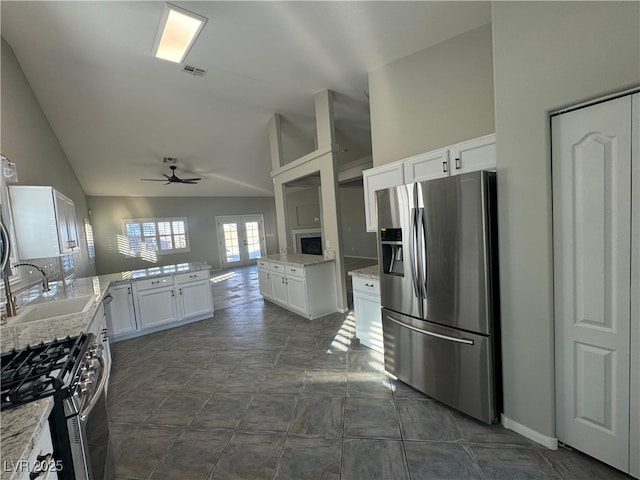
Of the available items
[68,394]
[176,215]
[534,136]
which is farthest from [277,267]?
[176,215]

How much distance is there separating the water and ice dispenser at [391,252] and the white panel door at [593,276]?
39.6 inches

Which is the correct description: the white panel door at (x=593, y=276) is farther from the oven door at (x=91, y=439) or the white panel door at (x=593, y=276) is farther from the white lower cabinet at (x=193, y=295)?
the white lower cabinet at (x=193, y=295)

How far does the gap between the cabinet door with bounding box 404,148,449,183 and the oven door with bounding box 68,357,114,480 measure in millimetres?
2674

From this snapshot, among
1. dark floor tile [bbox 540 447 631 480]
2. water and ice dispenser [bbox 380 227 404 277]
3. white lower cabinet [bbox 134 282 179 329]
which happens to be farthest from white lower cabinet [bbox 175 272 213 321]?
dark floor tile [bbox 540 447 631 480]

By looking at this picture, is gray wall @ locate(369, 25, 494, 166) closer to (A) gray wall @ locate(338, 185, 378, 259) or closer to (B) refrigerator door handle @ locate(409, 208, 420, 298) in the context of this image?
(B) refrigerator door handle @ locate(409, 208, 420, 298)

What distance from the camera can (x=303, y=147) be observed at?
665cm

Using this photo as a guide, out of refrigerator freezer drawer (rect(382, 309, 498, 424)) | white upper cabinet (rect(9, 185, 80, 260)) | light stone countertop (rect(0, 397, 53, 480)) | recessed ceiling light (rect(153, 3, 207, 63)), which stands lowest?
refrigerator freezer drawer (rect(382, 309, 498, 424))

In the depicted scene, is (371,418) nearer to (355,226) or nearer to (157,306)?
(157,306)

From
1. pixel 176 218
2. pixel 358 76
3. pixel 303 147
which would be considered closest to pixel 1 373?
pixel 358 76

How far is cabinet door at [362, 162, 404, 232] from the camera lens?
282 cm

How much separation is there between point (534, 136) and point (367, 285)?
195 centimetres

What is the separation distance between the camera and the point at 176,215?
8.98m

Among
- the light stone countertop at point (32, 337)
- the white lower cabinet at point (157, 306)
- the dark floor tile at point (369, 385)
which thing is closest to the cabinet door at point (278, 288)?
the white lower cabinet at point (157, 306)

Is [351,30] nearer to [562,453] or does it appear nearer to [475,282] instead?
[475,282]
